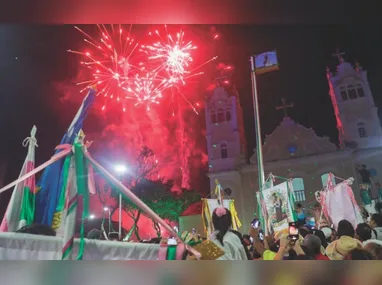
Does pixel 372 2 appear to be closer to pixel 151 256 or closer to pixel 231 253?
pixel 231 253

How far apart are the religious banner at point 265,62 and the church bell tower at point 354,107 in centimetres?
1354

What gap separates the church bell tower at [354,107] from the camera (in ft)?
67.1

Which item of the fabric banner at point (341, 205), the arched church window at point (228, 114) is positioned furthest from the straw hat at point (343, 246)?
the arched church window at point (228, 114)

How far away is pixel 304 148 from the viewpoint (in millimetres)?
21734

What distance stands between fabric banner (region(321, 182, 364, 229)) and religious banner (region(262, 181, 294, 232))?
3.16ft

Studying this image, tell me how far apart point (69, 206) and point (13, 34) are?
5.01 metres

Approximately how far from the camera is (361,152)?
1983 cm

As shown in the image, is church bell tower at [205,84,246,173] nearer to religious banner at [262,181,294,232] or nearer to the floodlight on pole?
the floodlight on pole

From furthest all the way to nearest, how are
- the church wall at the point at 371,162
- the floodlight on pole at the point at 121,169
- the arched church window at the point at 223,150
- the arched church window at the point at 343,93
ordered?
1. the arched church window at the point at 223,150
2. the arched church window at the point at 343,93
3. the church wall at the point at 371,162
4. the floodlight on pole at the point at 121,169

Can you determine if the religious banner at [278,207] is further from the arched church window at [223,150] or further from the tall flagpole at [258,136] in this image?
the arched church window at [223,150]

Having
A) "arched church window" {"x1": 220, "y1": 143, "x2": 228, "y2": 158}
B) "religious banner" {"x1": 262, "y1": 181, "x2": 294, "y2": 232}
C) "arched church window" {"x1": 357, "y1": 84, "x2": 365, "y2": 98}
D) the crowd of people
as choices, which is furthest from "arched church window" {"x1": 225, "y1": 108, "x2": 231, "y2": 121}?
the crowd of people

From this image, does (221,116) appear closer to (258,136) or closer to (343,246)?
(258,136)

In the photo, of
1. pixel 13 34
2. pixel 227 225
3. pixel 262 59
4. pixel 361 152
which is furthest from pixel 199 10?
pixel 361 152

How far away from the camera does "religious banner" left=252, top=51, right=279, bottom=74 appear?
9336mm
